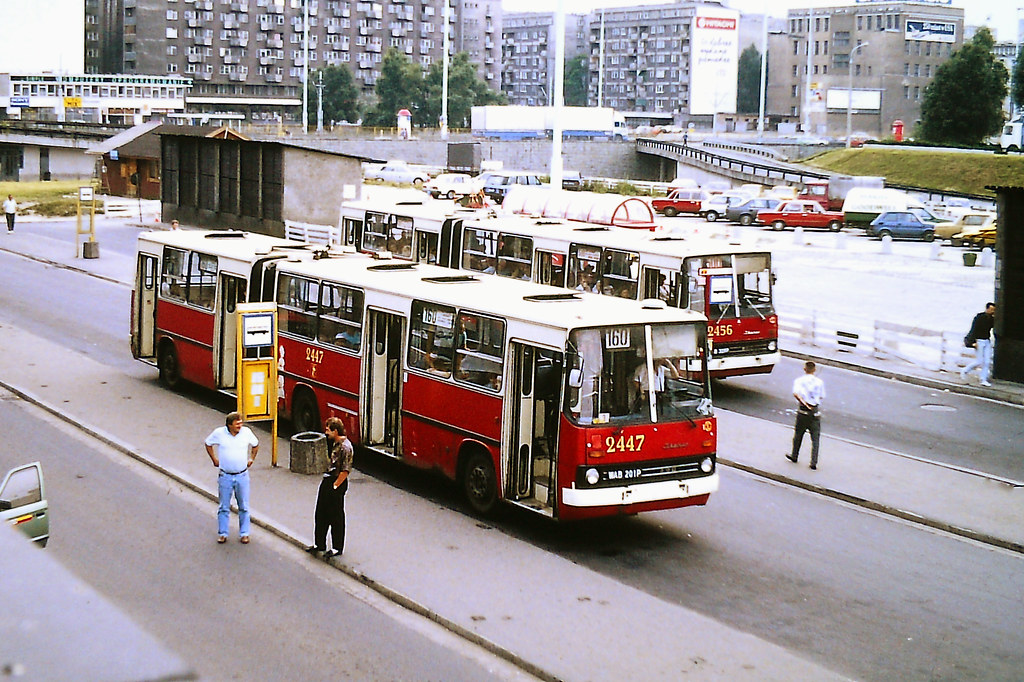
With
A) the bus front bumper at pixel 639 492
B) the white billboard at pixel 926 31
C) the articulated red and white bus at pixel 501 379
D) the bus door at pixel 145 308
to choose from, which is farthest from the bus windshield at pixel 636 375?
the white billboard at pixel 926 31

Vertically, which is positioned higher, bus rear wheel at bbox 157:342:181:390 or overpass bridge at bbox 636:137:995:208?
overpass bridge at bbox 636:137:995:208

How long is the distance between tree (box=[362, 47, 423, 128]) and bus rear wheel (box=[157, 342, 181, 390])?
121819mm

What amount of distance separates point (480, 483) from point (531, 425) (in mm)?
1269

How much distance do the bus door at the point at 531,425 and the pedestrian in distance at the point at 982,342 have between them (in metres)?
13.9

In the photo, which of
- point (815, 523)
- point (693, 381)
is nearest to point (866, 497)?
point (815, 523)

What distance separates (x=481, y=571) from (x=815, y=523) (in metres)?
4.67

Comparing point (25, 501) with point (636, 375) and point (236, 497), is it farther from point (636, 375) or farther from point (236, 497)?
point (636, 375)

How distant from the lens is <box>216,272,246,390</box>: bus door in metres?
20.1

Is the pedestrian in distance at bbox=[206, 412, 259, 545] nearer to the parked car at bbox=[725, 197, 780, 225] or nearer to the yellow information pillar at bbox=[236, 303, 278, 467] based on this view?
the yellow information pillar at bbox=[236, 303, 278, 467]

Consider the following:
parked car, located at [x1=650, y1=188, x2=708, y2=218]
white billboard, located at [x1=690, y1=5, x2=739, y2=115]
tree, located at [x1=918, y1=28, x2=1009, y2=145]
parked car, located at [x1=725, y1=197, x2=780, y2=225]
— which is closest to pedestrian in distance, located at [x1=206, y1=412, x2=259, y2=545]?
parked car, located at [x1=725, y1=197, x2=780, y2=225]

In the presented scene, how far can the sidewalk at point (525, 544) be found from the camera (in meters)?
10.6

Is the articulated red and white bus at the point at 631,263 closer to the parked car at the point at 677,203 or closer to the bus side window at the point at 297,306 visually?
the bus side window at the point at 297,306

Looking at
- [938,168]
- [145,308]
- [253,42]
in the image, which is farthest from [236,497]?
[253,42]

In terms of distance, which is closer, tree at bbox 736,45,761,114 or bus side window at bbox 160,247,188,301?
bus side window at bbox 160,247,188,301
